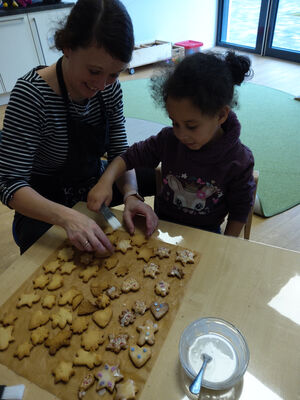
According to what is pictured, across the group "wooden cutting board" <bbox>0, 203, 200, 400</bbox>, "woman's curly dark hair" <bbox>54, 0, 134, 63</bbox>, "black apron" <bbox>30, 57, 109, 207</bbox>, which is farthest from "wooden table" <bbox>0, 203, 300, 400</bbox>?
"woman's curly dark hair" <bbox>54, 0, 134, 63</bbox>

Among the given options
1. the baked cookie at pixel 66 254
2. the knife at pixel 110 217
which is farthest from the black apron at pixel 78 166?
the baked cookie at pixel 66 254

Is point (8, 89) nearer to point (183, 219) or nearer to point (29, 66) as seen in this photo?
point (29, 66)

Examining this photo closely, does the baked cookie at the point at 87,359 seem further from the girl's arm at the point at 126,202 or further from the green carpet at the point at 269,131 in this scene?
the green carpet at the point at 269,131

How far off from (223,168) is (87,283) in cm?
54

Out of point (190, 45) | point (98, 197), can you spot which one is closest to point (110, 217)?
point (98, 197)

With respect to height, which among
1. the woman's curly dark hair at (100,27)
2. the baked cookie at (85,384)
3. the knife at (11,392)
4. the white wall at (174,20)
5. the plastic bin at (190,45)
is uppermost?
the woman's curly dark hair at (100,27)

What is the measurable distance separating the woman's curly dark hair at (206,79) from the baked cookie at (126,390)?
0.68 meters

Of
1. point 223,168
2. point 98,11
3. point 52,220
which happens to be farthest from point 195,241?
point 98,11

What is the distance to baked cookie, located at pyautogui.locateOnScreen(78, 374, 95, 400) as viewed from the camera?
60 cm

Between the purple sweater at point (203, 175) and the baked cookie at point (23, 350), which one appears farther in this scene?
the purple sweater at point (203, 175)

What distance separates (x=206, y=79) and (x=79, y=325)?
695 mm

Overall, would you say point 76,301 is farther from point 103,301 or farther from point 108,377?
point 108,377

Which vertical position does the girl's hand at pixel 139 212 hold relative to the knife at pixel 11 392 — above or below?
below

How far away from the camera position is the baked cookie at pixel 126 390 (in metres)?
0.59
